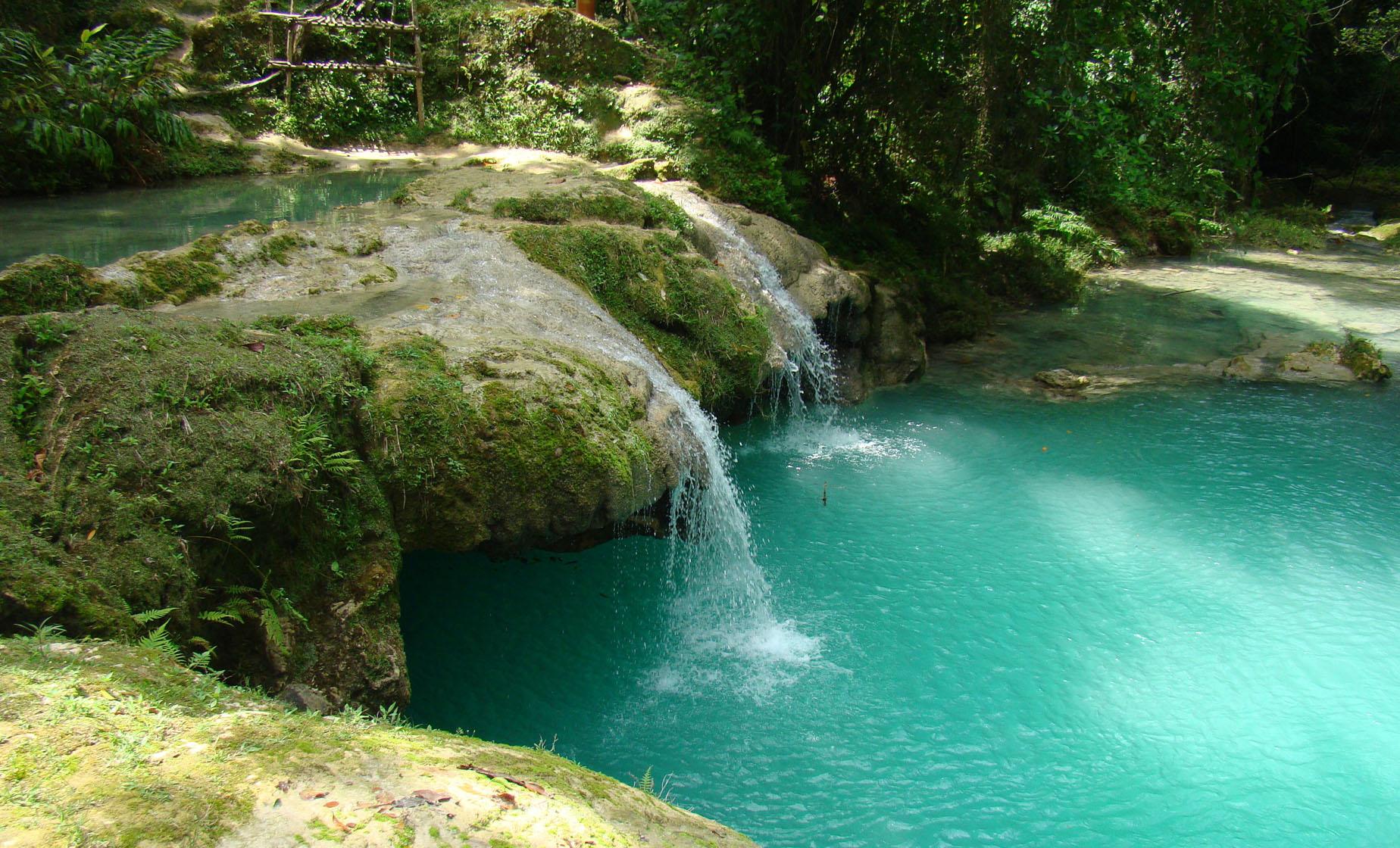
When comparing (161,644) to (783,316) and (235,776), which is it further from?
(783,316)

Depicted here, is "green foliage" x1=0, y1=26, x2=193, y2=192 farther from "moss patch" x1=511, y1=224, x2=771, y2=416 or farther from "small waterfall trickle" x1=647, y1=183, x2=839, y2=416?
"small waterfall trickle" x1=647, y1=183, x2=839, y2=416

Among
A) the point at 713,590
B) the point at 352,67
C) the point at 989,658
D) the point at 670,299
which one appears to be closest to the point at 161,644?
the point at 713,590

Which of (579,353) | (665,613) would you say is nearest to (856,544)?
(665,613)

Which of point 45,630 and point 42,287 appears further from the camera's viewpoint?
point 42,287

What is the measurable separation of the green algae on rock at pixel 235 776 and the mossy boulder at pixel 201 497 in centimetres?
45

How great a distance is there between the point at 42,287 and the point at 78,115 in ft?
24.5

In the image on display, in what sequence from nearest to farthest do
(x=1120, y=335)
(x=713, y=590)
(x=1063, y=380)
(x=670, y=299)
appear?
(x=713, y=590), (x=670, y=299), (x=1063, y=380), (x=1120, y=335)

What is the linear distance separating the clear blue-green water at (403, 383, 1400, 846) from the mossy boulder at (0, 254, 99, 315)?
2564 millimetres

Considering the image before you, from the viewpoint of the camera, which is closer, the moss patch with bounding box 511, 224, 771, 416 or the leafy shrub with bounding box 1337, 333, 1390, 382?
the moss patch with bounding box 511, 224, 771, 416

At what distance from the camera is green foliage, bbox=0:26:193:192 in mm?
9906

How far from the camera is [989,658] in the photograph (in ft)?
19.2

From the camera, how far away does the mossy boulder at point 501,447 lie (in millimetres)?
4484

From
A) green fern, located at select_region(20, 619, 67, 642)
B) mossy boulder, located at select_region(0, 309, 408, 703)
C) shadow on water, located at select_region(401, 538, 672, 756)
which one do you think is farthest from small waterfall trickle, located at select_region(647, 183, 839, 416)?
green fern, located at select_region(20, 619, 67, 642)

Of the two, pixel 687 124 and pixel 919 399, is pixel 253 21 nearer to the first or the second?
pixel 687 124
